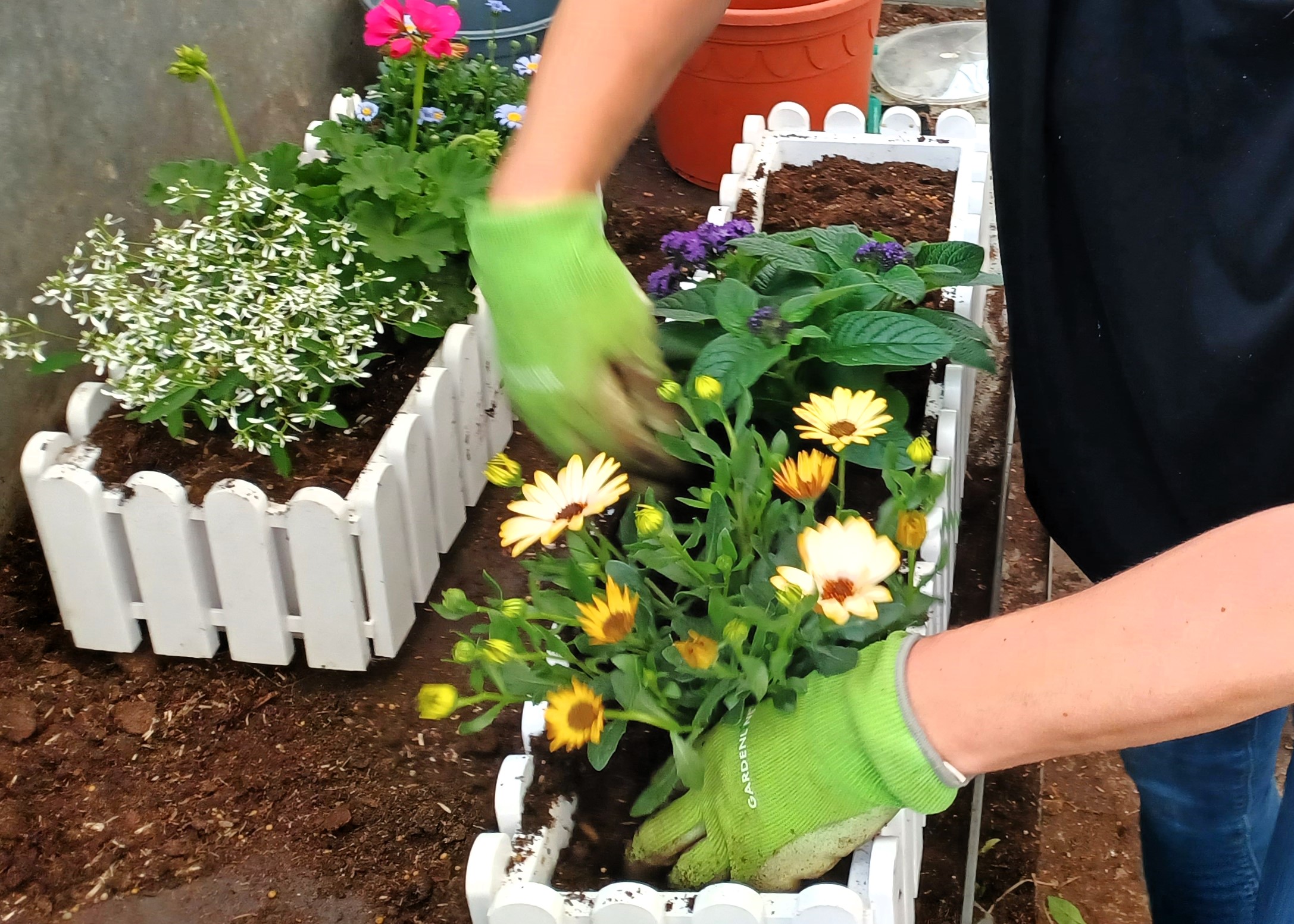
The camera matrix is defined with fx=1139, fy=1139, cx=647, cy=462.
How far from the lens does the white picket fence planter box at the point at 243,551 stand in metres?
1.39

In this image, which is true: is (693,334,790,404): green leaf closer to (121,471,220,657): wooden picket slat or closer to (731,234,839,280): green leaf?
(731,234,839,280): green leaf

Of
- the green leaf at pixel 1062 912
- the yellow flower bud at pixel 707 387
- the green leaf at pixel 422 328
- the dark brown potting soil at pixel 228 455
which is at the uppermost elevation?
the yellow flower bud at pixel 707 387

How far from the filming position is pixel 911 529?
2.83 feet

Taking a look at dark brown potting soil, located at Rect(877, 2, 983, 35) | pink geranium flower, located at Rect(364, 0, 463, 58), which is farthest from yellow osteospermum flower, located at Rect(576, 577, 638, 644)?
dark brown potting soil, located at Rect(877, 2, 983, 35)

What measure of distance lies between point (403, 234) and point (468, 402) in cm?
26

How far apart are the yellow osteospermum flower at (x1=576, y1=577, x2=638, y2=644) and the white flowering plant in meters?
0.73

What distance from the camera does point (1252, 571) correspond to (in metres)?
0.63

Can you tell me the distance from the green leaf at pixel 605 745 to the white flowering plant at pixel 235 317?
705mm

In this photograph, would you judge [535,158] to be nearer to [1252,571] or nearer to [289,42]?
[1252,571]

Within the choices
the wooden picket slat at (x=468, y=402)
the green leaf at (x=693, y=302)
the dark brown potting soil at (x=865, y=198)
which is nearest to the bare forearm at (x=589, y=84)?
the green leaf at (x=693, y=302)

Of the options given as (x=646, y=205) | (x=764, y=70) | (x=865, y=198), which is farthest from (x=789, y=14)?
(x=865, y=198)

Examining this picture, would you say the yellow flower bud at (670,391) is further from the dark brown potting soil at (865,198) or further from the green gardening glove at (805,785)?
the dark brown potting soil at (865,198)

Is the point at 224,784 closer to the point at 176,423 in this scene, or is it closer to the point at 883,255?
the point at 176,423

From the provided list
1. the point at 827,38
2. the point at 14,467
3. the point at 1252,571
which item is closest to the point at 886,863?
the point at 1252,571
